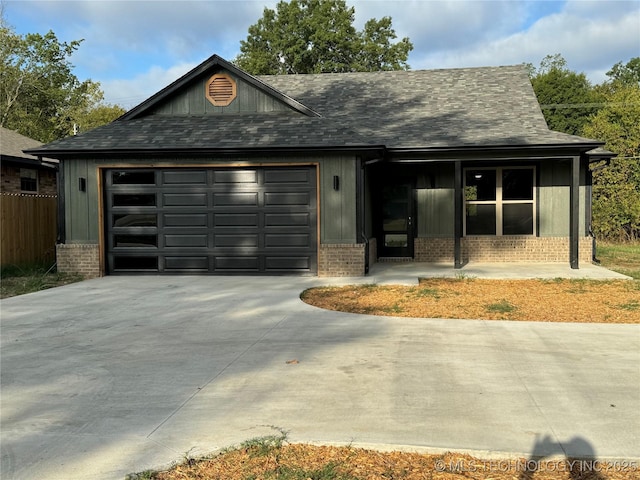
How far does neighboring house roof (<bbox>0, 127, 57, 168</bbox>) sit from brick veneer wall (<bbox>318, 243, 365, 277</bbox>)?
8.23m

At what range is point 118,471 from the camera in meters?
3.07

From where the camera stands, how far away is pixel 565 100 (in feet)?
122

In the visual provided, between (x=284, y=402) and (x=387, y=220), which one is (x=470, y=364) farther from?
(x=387, y=220)

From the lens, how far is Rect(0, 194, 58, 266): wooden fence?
1246cm

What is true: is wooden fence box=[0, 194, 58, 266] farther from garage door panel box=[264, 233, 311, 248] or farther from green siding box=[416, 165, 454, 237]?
green siding box=[416, 165, 454, 237]

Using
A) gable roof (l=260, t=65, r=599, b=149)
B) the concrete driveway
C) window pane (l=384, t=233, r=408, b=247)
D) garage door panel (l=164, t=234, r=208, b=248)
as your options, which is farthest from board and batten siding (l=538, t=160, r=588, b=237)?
garage door panel (l=164, t=234, r=208, b=248)

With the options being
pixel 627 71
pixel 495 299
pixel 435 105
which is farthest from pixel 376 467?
pixel 627 71

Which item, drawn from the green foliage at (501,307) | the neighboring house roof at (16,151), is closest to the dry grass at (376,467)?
the green foliage at (501,307)

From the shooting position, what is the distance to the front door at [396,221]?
47.2 ft

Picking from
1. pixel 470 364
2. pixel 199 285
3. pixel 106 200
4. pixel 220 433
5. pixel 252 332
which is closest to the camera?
pixel 220 433

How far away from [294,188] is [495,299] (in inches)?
208

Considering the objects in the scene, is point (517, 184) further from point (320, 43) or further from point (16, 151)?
point (320, 43)

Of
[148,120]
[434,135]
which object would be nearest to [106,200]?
[148,120]

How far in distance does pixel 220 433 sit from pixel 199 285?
24.0 ft
